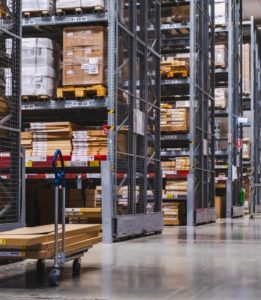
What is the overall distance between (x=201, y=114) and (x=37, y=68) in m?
6.45

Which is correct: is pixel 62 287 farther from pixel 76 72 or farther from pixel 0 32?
pixel 76 72

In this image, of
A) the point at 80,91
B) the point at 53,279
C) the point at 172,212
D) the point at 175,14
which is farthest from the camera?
the point at 175,14

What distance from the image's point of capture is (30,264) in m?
7.15

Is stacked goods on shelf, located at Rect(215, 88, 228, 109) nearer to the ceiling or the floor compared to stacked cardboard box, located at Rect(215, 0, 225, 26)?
nearer to the floor

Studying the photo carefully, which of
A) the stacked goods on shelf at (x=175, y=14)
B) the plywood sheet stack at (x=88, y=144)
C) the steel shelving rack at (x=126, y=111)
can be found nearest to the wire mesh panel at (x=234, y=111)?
the stacked goods on shelf at (x=175, y=14)

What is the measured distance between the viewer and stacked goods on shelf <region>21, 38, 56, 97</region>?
1114 cm

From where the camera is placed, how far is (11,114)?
7609 mm

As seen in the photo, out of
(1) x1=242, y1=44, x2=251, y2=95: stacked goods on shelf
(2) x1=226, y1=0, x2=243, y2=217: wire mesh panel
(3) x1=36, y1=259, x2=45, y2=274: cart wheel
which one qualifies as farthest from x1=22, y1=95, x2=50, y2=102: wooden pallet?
(1) x1=242, y1=44, x2=251, y2=95: stacked goods on shelf

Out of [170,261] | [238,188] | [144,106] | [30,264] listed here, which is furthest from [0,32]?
[238,188]

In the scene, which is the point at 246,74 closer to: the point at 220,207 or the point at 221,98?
the point at 221,98

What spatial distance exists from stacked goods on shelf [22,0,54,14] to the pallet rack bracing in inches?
137

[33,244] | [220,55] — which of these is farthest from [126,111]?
[220,55]

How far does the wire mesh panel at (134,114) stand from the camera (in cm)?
1016

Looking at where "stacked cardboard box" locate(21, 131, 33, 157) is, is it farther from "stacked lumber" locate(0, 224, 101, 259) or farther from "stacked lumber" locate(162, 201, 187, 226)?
"stacked lumber" locate(162, 201, 187, 226)
